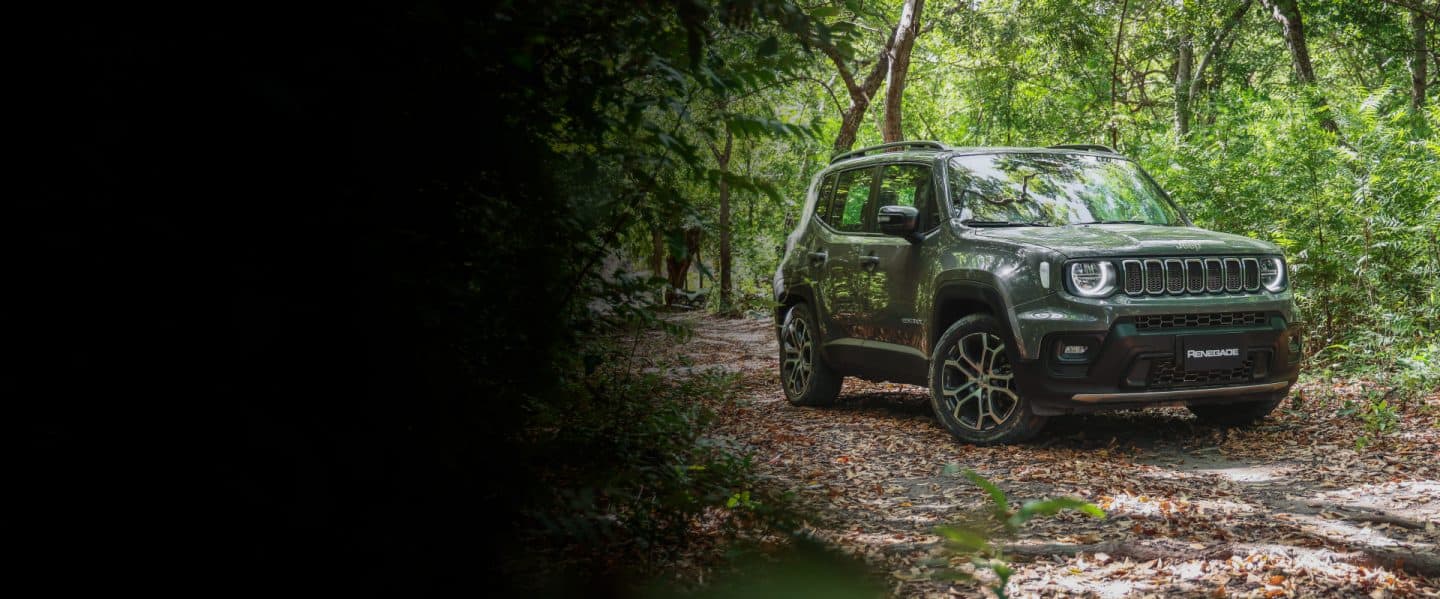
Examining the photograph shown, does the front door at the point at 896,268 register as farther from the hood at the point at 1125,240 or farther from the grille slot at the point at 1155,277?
the grille slot at the point at 1155,277

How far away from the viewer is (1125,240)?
7.37 metres

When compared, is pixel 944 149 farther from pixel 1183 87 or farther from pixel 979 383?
pixel 1183 87

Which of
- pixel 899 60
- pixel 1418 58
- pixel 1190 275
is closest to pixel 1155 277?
pixel 1190 275

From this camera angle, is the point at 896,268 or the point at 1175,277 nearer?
the point at 1175,277

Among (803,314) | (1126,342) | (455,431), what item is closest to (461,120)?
(455,431)

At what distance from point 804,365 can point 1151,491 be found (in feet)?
13.5

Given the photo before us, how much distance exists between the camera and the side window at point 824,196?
9719 millimetres

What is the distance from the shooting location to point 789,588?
1.31 meters

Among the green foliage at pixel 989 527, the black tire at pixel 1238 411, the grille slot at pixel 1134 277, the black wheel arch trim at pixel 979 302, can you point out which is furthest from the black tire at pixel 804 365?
the green foliage at pixel 989 527

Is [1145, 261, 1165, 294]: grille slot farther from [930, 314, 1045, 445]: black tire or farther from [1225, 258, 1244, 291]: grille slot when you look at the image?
[930, 314, 1045, 445]: black tire

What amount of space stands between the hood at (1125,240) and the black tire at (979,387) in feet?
1.96

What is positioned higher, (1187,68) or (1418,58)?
(1187,68)

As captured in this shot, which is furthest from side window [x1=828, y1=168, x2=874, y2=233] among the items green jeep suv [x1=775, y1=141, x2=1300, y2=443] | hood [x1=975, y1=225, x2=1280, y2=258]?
hood [x1=975, y1=225, x2=1280, y2=258]

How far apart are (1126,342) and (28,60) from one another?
614 cm
